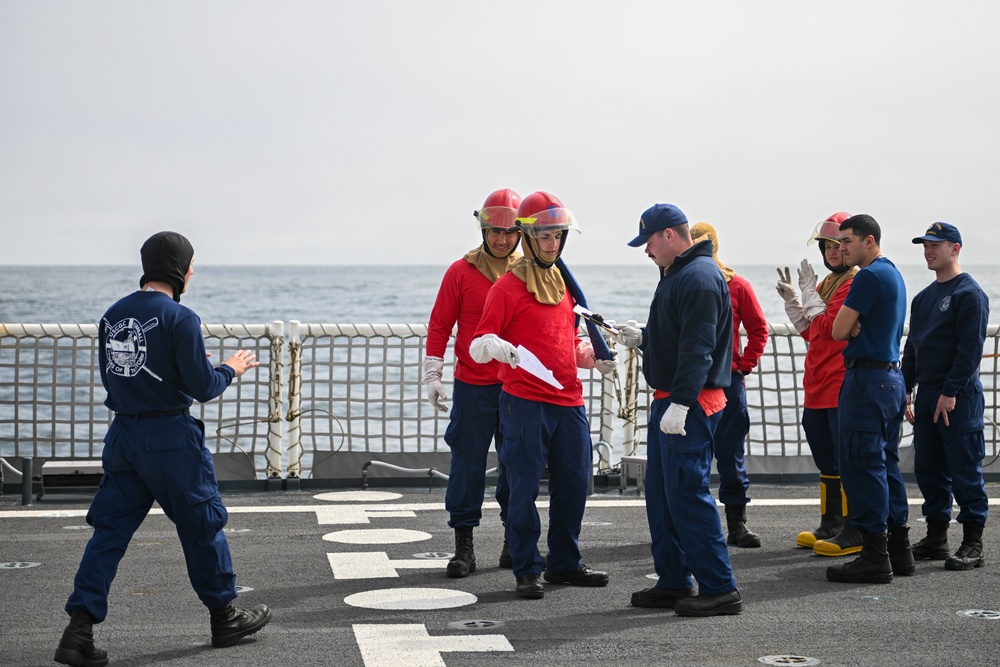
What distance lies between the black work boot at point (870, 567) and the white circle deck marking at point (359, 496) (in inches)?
133

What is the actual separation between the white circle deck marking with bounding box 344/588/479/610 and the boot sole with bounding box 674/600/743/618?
878 millimetres

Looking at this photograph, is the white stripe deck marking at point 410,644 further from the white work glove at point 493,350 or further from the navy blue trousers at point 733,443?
the navy blue trousers at point 733,443

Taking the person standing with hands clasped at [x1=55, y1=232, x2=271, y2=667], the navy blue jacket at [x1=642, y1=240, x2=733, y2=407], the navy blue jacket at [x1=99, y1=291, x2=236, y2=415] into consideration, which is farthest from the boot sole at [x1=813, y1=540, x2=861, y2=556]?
the navy blue jacket at [x1=99, y1=291, x2=236, y2=415]

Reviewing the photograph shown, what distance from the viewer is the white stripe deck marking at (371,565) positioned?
548 cm

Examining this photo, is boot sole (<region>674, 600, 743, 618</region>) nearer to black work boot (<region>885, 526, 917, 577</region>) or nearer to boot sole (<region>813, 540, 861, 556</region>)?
black work boot (<region>885, 526, 917, 577</region>)

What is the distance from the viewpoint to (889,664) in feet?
13.0

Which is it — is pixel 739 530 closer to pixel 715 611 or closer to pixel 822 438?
pixel 822 438

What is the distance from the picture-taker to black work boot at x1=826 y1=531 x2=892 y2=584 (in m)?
5.30

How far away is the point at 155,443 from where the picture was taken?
4.03 m

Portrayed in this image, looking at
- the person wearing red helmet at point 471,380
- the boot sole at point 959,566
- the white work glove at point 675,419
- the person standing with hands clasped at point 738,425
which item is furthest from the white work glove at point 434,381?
the boot sole at point 959,566

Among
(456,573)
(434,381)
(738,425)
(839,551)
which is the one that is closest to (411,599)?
(456,573)

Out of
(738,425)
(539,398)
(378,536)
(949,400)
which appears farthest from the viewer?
(378,536)

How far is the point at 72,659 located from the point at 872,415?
11.6 feet

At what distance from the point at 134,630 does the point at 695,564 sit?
86.5 inches
